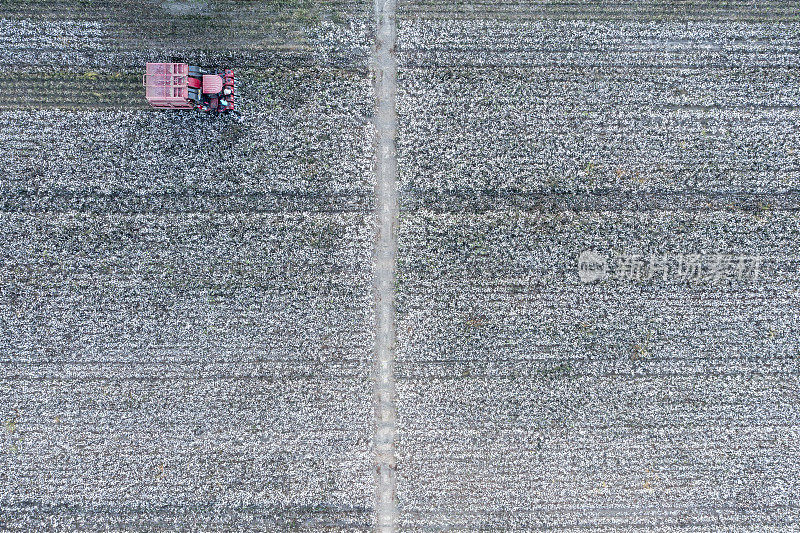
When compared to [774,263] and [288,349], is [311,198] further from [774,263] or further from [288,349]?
[774,263]

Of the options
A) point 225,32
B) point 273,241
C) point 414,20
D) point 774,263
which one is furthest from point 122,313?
point 774,263

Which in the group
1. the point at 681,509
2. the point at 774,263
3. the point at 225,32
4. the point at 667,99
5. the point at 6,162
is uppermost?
the point at 225,32

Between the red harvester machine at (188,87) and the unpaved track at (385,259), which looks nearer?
the red harvester machine at (188,87)

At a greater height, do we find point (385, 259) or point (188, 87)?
point (188, 87)

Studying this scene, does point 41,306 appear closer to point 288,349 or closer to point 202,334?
point 202,334

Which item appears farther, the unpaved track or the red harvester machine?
the unpaved track

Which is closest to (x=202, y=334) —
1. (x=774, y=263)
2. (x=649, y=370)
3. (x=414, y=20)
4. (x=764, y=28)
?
(x=414, y=20)

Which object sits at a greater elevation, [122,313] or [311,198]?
[311,198]

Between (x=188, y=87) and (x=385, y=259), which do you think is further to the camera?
(x=385, y=259)
